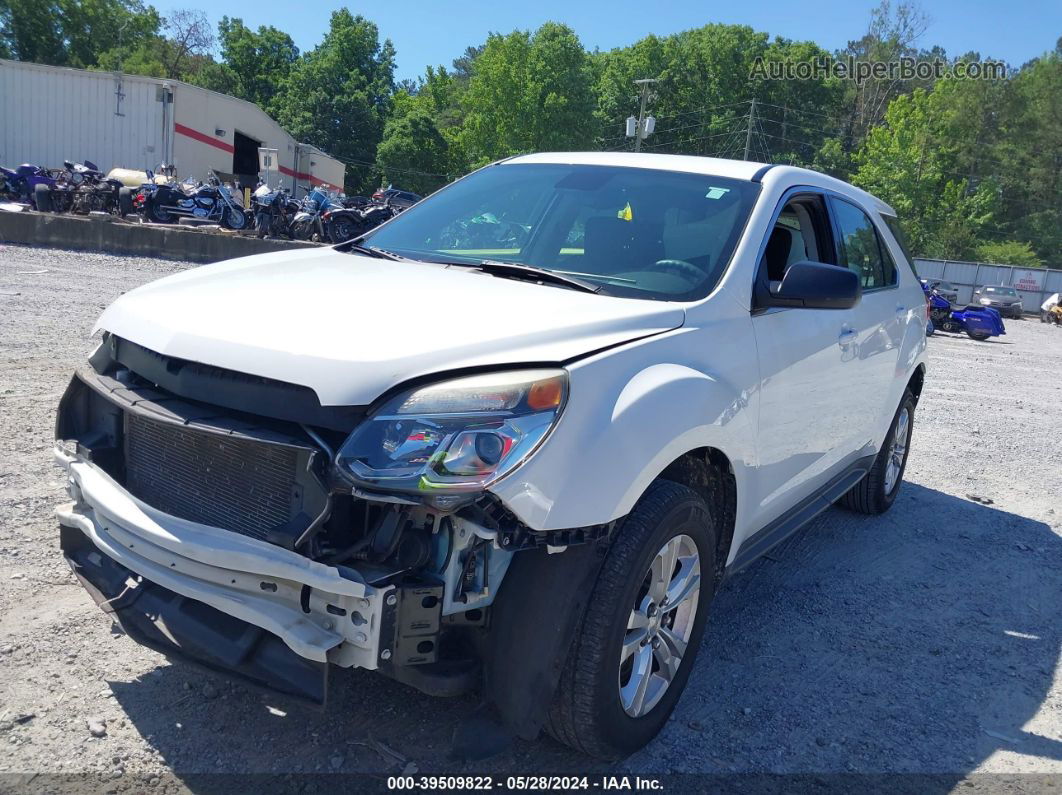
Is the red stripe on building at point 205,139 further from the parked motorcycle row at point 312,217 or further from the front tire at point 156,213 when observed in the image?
the front tire at point 156,213

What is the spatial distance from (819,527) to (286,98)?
7155cm

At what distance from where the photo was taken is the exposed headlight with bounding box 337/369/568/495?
2.23 metres

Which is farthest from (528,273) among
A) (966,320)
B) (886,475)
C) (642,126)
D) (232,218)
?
(642,126)

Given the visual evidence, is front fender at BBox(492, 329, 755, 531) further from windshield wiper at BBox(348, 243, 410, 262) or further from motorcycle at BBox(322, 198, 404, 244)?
motorcycle at BBox(322, 198, 404, 244)

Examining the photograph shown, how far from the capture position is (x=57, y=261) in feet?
47.6

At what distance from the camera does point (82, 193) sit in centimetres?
2070

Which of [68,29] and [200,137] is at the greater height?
[68,29]

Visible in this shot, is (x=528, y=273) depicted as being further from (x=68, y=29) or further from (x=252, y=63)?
(x=252, y=63)

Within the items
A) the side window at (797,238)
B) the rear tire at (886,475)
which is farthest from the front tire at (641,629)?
the rear tire at (886,475)

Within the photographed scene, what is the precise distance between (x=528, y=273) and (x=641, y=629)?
134 centimetres

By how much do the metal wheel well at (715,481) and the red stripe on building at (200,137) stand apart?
3207 cm

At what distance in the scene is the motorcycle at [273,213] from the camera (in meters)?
20.5

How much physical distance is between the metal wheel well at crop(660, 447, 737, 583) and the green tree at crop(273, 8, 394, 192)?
68769 millimetres

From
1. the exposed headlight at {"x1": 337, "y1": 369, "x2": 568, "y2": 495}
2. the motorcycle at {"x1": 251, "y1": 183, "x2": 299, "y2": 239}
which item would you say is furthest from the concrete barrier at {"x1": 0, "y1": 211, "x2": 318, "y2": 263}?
the exposed headlight at {"x1": 337, "y1": 369, "x2": 568, "y2": 495}
